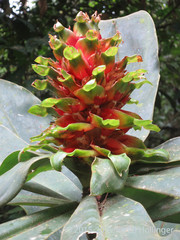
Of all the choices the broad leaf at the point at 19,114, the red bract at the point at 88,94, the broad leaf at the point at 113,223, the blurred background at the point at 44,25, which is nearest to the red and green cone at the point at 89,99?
the red bract at the point at 88,94

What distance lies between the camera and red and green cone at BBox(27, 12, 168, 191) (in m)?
0.62

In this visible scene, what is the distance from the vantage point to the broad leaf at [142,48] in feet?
2.63

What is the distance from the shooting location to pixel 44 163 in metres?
0.61

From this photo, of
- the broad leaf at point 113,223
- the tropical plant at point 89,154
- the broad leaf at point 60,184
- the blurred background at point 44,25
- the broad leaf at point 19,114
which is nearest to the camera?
the broad leaf at point 113,223

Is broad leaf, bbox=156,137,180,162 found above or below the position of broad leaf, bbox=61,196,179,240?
below

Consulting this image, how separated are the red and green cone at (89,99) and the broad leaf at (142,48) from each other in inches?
5.2

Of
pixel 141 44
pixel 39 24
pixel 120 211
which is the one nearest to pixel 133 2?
pixel 39 24

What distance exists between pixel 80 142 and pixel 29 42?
4.67ft

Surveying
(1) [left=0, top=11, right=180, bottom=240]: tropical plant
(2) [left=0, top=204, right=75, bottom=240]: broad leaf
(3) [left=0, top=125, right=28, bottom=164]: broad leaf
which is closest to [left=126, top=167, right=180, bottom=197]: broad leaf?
(1) [left=0, top=11, right=180, bottom=240]: tropical plant

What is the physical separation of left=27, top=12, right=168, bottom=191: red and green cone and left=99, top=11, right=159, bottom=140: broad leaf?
5.2 inches

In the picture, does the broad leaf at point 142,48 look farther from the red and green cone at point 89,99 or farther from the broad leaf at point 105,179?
the broad leaf at point 105,179

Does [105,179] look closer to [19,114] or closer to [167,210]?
[167,210]

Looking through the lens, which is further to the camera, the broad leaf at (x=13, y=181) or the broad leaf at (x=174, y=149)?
the broad leaf at (x=174, y=149)

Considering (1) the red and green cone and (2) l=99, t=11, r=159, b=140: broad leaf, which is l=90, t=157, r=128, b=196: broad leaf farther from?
(2) l=99, t=11, r=159, b=140: broad leaf
